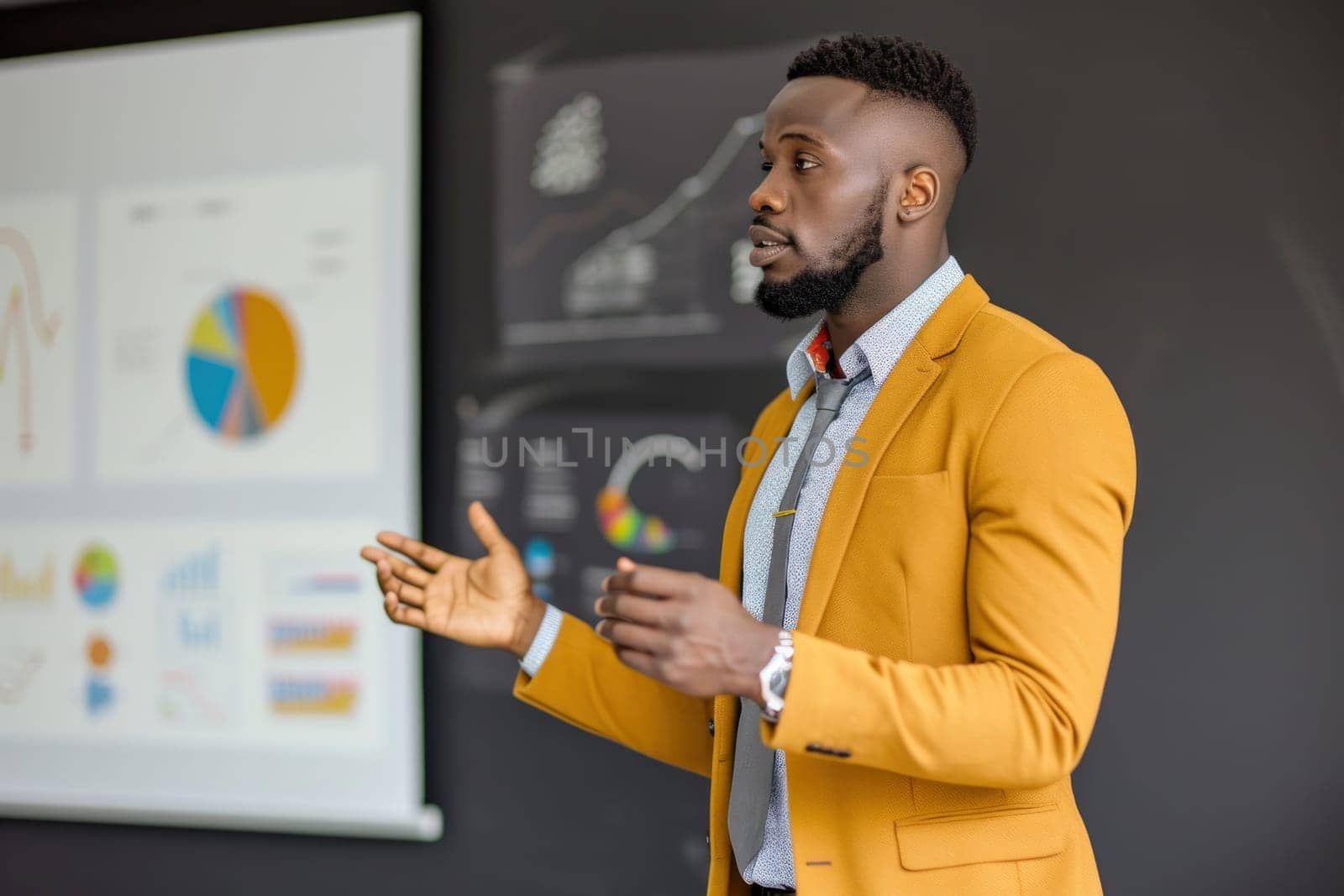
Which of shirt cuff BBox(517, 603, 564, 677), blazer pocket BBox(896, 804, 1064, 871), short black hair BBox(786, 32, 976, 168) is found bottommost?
blazer pocket BBox(896, 804, 1064, 871)

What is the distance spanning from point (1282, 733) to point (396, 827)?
1.93 m

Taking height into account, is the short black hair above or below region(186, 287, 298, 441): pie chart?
above

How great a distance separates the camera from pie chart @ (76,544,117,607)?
301 cm

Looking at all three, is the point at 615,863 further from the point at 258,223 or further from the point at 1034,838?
the point at 258,223

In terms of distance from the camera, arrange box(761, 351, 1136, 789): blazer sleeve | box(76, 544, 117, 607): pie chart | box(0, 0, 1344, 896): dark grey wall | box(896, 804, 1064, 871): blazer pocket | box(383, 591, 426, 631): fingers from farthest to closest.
Answer: box(76, 544, 117, 607): pie chart → box(0, 0, 1344, 896): dark grey wall → box(383, 591, 426, 631): fingers → box(896, 804, 1064, 871): blazer pocket → box(761, 351, 1136, 789): blazer sleeve

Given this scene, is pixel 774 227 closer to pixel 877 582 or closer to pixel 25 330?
pixel 877 582

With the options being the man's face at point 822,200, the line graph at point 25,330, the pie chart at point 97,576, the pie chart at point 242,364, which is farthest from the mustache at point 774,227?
the line graph at point 25,330

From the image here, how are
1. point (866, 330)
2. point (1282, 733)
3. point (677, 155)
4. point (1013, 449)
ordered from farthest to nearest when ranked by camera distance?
point (677, 155), point (1282, 733), point (866, 330), point (1013, 449)

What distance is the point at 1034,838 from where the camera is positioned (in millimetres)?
1275

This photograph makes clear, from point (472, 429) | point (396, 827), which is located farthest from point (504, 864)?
point (472, 429)

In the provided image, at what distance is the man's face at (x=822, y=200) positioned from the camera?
56.5 inches

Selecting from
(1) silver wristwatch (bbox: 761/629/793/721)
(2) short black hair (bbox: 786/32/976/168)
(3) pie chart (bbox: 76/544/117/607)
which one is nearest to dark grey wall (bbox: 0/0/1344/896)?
(2) short black hair (bbox: 786/32/976/168)

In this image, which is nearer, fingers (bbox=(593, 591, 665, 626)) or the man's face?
fingers (bbox=(593, 591, 665, 626))

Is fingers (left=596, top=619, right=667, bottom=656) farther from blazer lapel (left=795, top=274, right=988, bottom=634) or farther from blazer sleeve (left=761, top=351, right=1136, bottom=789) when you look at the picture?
blazer lapel (left=795, top=274, right=988, bottom=634)
